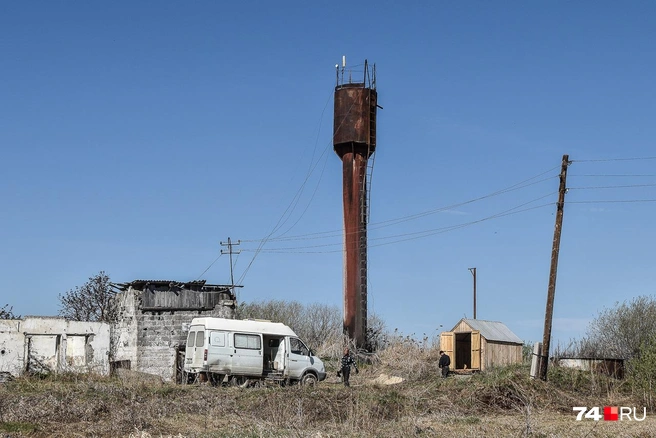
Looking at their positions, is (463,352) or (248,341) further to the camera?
(463,352)

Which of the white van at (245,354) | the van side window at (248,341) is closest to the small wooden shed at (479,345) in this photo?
the white van at (245,354)

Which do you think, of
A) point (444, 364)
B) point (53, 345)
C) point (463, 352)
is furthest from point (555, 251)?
point (53, 345)

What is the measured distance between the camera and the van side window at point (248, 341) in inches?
Result: 1278

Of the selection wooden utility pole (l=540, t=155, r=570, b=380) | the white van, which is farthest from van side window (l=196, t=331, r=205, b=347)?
wooden utility pole (l=540, t=155, r=570, b=380)

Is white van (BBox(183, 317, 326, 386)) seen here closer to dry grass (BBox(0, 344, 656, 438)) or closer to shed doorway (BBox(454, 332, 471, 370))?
dry grass (BBox(0, 344, 656, 438))

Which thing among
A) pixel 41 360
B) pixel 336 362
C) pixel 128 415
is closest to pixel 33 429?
pixel 128 415

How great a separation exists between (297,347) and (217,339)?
3.44 m

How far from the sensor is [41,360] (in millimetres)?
37656

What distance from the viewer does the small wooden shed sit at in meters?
42.6

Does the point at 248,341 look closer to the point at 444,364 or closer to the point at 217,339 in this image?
the point at 217,339

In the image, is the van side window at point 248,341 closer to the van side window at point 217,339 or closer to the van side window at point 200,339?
the van side window at point 217,339

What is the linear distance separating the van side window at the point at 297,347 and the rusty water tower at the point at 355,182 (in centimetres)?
1205

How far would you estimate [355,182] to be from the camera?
47.2 m

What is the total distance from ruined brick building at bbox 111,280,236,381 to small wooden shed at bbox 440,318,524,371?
1226 centimetres
